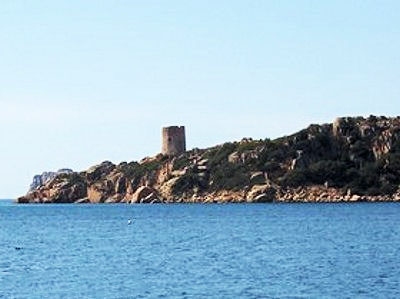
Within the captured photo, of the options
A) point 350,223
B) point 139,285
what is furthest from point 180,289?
point 350,223

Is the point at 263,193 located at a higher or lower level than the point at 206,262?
higher

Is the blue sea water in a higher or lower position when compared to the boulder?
lower

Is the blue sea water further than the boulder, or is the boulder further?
the boulder

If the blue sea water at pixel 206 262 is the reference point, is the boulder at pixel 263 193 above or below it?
above

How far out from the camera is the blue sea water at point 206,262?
47.5m

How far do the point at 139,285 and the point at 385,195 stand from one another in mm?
142096

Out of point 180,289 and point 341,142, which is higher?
point 341,142

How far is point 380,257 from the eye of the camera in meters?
63.8

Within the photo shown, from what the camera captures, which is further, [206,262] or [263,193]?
[263,193]

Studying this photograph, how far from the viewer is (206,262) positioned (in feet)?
202

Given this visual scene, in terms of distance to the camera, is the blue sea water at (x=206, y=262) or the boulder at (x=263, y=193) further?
the boulder at (x=263, y=193)

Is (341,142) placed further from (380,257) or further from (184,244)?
(380,257)

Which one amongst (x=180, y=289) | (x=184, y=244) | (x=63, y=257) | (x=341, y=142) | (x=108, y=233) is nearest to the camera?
(x=180, y=289)

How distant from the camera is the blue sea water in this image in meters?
47.5
